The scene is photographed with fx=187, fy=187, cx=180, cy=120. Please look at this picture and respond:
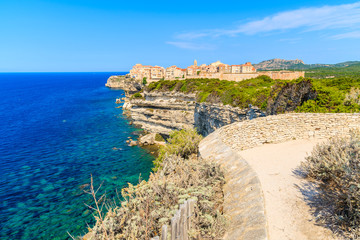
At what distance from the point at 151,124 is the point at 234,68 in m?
49.0

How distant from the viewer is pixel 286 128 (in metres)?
10.3

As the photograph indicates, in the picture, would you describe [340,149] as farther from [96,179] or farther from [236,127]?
[96,179]

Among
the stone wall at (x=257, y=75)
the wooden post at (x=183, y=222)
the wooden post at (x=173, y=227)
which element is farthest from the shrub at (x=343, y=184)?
the stone wall at (x=257, y=75)

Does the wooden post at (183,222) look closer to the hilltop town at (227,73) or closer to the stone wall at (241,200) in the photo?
the stone wall at (241,200)

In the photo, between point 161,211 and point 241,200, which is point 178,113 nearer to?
point 241,200

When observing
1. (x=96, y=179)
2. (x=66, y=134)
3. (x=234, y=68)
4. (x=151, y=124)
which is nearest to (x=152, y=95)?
(x=151, y=124)

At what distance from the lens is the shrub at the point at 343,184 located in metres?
3.96

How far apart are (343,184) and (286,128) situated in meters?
6.38

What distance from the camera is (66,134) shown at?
129 ft

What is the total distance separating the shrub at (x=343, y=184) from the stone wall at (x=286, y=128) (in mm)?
4108

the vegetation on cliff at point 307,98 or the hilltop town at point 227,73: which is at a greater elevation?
the hilltop town at point 227,73

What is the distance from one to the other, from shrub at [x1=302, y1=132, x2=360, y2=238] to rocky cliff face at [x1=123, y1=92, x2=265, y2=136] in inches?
603

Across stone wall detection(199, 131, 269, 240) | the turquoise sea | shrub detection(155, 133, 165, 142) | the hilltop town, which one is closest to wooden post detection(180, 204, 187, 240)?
stone wall detection(199, 131, 269, 240)

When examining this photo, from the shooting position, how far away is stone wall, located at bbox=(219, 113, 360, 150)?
9.65 m
